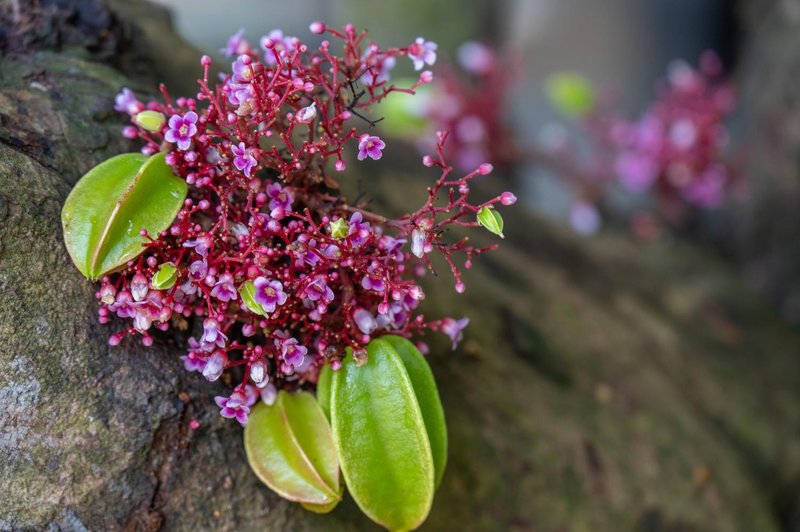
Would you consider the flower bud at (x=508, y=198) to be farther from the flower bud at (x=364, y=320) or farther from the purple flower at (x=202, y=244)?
the purple flower at (x=202, y=244)

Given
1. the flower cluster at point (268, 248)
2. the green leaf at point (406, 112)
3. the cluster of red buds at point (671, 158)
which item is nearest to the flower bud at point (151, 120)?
the flower cluster at point (268, 248)

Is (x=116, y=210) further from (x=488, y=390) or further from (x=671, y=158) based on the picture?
(x=671, y=158)

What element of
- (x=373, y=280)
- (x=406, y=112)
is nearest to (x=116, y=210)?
(x=373, y=280)

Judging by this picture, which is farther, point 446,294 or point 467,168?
point 467,168

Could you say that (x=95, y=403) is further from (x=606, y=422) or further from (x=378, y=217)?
(x=606, y=422)

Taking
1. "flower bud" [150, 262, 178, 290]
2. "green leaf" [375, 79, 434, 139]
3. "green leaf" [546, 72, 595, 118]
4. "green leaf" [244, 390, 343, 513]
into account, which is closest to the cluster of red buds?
"green leaf" [546, 72, 595, 118]

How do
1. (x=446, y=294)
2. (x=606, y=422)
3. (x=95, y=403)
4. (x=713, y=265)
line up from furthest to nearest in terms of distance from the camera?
(x=713, y=265) < (x=606, y=422) < (x=446, y=294) < (x=95, y=403)

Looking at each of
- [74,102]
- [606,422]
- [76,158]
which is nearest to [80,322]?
[76,158]
